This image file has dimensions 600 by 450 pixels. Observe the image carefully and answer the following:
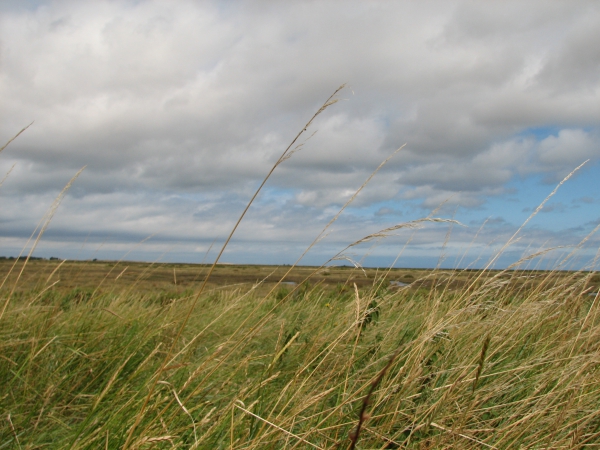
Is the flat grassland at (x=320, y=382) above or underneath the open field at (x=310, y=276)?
underneath

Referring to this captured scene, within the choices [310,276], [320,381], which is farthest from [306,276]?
[310,276]

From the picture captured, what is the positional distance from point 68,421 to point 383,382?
5.23 ft

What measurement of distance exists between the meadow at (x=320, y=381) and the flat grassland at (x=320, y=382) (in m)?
0.01

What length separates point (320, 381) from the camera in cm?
239

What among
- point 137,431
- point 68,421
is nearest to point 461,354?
point 137,431

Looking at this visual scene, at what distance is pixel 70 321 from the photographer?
3.42 m

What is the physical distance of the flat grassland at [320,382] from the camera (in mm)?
1636

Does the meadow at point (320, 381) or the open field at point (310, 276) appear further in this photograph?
the open field at point (310, 276)

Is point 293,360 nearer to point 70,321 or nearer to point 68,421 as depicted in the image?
point 68,421

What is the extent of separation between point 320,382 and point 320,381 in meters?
0.01

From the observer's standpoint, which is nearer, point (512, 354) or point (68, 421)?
point (68, 421)

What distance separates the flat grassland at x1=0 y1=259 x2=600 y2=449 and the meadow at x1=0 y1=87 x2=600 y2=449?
0.01 m

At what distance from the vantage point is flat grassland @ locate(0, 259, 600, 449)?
1.64 m

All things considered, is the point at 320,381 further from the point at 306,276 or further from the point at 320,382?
the point at 306,276
